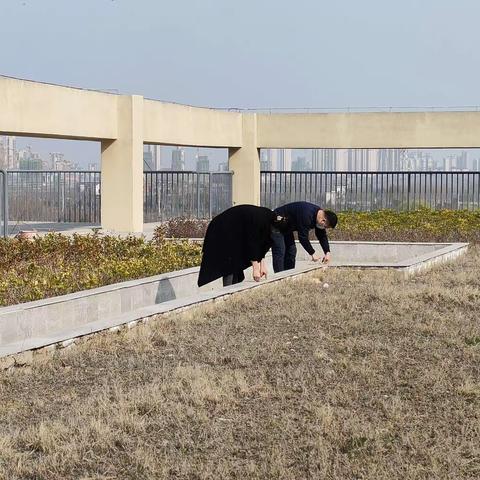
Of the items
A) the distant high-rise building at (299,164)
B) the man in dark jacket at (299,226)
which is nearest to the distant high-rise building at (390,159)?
the distant high-rise building at (299,164)

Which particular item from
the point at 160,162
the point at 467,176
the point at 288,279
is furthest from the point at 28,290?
the point at 160,162

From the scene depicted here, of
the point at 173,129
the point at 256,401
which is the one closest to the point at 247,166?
the point at 173,129

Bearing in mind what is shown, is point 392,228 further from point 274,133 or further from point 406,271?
point 274,133

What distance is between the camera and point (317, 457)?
5984mm

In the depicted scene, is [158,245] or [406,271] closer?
[406,271]

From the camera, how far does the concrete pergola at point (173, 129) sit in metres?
24.4

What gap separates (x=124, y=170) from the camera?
1080 inches

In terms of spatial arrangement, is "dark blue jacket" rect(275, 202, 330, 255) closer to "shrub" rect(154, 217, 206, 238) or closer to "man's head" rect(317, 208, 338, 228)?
"man's head" rect(317, 208, 338, 228)

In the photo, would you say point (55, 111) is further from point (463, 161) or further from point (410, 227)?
point (463, 161)

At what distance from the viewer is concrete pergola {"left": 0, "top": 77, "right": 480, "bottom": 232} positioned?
24.4 m

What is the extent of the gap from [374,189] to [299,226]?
2254 centimetres

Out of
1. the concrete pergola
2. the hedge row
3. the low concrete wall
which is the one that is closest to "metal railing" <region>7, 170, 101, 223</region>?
the concrete pergola

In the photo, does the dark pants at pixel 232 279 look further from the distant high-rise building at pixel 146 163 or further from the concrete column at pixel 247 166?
the distant high-rise building at pixel 146 163

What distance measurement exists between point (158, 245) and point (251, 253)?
5.09m
